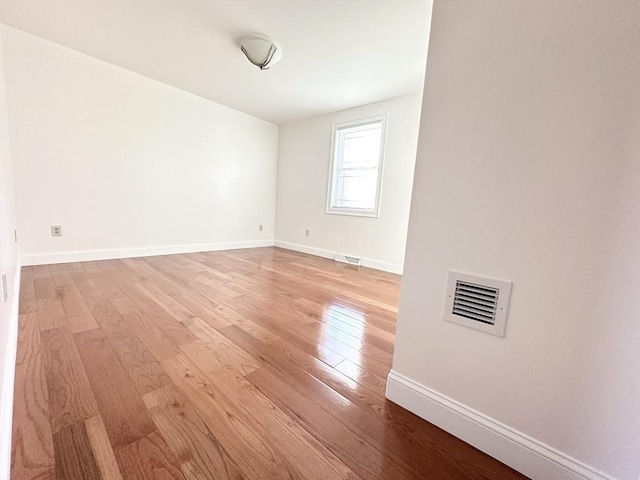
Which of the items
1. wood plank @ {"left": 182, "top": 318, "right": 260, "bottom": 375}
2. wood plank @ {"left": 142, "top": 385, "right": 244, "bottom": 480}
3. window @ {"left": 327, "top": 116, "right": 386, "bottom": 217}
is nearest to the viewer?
wood plank @ {"left": 142, "top": 385, "right": 244, "bottom": 480}

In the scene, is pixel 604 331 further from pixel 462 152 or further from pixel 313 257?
pixel 313 257

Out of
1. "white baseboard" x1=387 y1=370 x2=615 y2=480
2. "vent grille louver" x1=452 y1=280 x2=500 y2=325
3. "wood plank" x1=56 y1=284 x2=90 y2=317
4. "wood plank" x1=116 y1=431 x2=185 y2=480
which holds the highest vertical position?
"vent grille louver" x1=452 y1=280 x2=500 y2=325

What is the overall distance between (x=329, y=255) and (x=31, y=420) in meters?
3.46

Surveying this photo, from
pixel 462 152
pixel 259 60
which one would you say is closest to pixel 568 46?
pixel 462 152

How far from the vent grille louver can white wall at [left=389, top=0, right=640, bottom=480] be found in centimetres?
5

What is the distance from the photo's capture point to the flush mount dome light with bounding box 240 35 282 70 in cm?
222

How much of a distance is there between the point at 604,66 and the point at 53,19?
360 centimetres

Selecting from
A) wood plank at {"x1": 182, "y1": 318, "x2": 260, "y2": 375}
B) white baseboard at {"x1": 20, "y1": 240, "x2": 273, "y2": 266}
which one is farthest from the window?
wood plank at {"x1": 182, "y1": 318, "x2": 260, "y2": 375}

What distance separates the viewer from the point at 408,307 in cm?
99

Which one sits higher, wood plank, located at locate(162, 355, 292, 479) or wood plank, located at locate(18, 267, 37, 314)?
wood plank, located at locate(18, 267, 37, 314)

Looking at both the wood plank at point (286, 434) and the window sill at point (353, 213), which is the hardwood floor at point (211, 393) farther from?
the window sill at point (353, 213)

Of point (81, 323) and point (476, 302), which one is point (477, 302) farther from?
point (81, 323)

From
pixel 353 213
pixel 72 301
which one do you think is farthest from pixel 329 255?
pixel 72 301

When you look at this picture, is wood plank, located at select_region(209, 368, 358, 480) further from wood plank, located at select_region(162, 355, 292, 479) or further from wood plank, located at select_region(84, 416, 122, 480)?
wood plank, located at select_region(84, 416, 122, 480)
